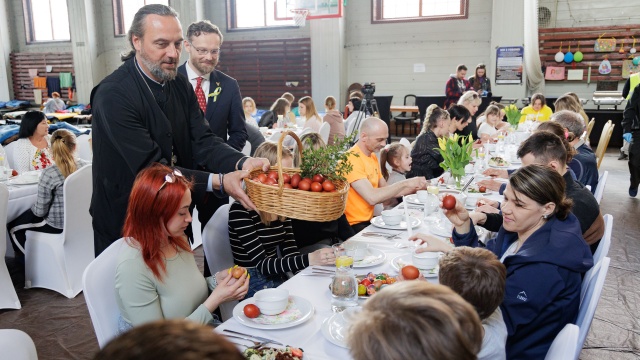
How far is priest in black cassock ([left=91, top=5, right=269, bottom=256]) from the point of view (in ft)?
7.33

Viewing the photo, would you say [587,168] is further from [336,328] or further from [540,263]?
[336,328]

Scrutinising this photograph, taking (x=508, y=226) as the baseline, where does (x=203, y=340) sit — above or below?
above

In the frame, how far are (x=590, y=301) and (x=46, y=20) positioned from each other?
17.4 m

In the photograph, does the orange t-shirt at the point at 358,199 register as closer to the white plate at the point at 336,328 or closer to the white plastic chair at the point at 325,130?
the white plate at the point at 336,328

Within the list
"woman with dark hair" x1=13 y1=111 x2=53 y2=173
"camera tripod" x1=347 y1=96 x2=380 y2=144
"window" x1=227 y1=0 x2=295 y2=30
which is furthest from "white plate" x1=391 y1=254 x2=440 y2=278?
"window" x1=227 y1=0 x2=295 y2=30

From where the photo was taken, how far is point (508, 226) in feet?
6.94

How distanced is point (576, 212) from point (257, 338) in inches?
71.9

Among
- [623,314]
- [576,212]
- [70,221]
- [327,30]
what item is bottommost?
[623,314]

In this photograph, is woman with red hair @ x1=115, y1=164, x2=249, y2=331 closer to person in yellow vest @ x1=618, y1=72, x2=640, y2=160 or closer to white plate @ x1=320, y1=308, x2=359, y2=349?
white plate @ x1=320, y1=308, x2=359, y2=349

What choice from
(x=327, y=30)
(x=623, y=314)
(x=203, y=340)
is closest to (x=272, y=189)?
(x=203, y=340)

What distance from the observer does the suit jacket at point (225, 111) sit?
11.2ft

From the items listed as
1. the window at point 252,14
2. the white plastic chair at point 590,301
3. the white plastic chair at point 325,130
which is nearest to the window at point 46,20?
the window at point 252,14

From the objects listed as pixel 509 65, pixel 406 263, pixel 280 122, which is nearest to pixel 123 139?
pixel 406 263

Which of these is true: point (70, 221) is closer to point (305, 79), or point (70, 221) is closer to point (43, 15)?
point (305, 79)
